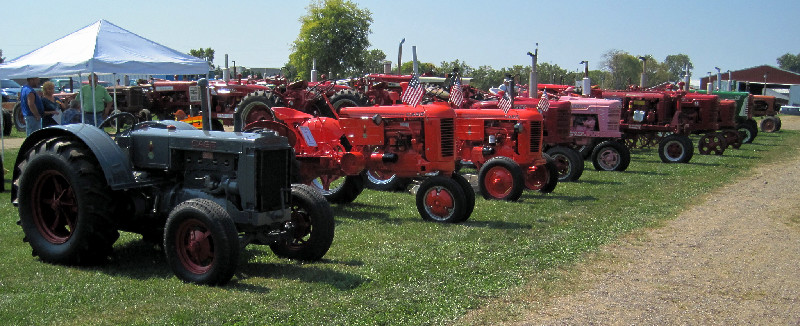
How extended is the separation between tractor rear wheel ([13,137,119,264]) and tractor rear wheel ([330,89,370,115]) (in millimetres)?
10725

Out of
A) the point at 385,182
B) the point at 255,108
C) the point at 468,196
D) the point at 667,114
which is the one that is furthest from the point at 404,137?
the point at 667,114

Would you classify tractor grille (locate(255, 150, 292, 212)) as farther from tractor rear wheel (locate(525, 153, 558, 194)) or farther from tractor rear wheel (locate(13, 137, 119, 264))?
tractor rear wheel (locate(525, 153, 558, 194))

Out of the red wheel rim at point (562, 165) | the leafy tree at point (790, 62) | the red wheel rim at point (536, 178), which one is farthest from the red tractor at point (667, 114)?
the leafy tree at point (790, 62)

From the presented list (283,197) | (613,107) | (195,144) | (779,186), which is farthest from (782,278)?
(613,107)

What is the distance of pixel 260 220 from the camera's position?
5.80m

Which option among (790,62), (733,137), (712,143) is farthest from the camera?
(790,62)

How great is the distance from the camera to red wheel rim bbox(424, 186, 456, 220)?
8.85 metres

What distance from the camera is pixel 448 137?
9.71m

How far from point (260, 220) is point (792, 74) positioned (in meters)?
82.1

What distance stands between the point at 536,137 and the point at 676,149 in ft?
25.3

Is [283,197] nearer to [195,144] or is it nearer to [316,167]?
[195,144]

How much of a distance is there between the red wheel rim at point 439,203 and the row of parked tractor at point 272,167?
0.05 ft

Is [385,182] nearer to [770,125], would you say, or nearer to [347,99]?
[347,99]

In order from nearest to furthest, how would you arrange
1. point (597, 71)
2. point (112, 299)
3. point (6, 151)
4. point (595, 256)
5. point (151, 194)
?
1. point (112, 299)
2. point (151, 194)
3. point (595, 256)
4. point (6, 151)
5. point (597, 71)
